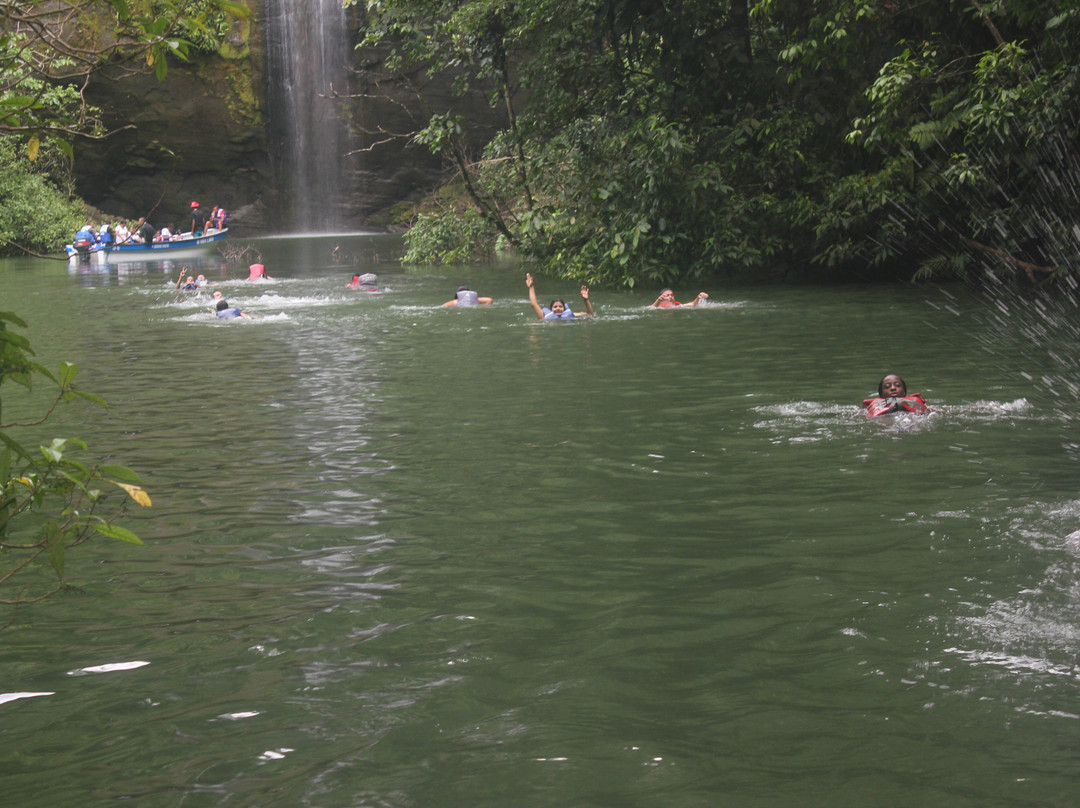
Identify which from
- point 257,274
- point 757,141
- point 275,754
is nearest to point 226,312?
point 257,274

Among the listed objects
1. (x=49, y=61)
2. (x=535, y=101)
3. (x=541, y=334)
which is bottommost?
(x=541, y=334)

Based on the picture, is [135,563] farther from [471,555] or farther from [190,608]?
[471,555]

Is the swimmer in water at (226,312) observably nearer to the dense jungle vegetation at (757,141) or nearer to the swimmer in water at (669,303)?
the dense jungle vegetation at (757,141)

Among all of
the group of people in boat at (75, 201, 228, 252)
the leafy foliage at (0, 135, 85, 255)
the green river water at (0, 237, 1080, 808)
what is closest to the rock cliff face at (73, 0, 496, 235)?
the leafy foliage at (0, 135, 85, 255)

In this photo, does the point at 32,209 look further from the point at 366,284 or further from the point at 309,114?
the point at 366,284

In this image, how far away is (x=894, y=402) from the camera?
933 cm

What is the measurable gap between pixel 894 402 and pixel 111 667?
648 centimetres

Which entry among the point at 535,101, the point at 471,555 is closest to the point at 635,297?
the point at 535,101

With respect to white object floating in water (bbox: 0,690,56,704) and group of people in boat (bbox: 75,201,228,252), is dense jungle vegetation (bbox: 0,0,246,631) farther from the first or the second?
group of people in boat (bbox: 75,201,228,252)

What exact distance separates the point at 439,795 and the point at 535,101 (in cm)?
2319

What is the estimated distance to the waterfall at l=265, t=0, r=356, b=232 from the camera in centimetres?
5347

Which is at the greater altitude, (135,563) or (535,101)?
(535,101)

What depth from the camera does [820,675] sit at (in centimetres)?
462

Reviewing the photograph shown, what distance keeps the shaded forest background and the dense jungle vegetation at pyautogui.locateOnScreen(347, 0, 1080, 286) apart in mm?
51
